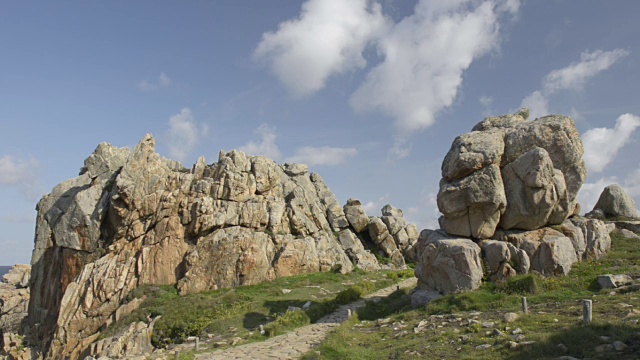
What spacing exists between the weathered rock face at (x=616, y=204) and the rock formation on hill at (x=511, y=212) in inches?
356

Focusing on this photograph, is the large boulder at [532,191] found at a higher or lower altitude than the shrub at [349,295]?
higher

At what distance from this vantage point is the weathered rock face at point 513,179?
27.4 meters

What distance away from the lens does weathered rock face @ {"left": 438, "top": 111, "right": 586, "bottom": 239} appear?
27.4 meters

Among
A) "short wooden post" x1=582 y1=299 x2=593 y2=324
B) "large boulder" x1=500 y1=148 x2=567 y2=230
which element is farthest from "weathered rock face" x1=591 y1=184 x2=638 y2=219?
"short wooden post" x1=582 y1=299 x2=593 y2=324

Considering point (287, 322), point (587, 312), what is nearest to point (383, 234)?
point (287, 322)

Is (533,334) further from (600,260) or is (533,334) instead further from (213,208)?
(213,208)

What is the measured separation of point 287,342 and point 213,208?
77.3ft

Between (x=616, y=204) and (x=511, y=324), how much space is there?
2764 centimetres

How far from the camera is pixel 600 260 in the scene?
26547 millimetres

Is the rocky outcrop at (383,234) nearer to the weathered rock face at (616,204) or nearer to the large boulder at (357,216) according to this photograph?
the large boulder at (357,216)

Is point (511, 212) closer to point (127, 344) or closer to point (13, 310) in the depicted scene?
point (127, 344)

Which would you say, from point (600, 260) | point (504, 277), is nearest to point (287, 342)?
point (504, 277)

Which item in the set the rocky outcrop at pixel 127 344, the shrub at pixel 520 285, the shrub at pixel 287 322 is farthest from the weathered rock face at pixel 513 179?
the rocky outcrop at pixel 127 344

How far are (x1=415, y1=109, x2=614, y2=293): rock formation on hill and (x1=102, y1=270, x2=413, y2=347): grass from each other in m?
8.74
